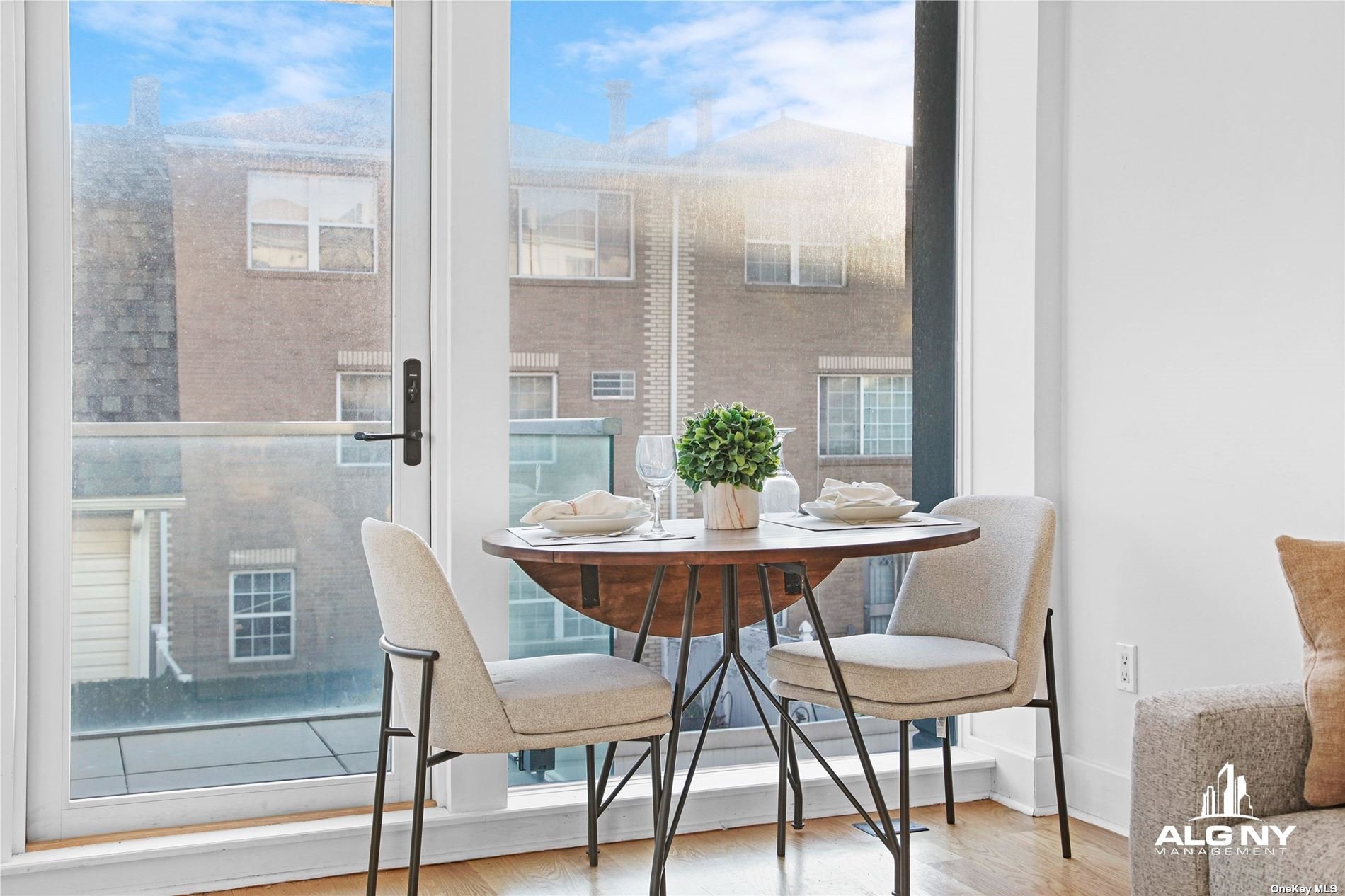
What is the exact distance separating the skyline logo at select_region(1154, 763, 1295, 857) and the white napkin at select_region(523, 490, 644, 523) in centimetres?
117

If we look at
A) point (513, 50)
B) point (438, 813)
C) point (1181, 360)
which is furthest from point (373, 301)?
point (1181, 360)

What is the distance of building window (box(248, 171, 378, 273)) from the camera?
2.59 m

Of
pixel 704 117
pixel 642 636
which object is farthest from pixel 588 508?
pixel 704 117

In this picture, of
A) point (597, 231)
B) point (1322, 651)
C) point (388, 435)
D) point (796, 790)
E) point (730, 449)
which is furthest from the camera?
point (597, 231)

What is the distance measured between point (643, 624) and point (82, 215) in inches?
61.5

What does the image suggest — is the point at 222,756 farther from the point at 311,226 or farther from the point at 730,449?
the point at 730,449

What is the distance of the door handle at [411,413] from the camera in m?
2.66

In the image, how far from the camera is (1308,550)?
1799mm

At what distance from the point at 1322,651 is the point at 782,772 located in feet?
4.06

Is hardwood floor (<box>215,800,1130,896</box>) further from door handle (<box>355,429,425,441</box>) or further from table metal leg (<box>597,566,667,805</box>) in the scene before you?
door handle (<box>355,429,425,441</box>)

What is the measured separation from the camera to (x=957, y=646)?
2545 millimetres

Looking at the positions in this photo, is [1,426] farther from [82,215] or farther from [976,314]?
[976,314]

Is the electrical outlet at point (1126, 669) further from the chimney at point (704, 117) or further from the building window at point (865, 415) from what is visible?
the chimney at point (704, 117)

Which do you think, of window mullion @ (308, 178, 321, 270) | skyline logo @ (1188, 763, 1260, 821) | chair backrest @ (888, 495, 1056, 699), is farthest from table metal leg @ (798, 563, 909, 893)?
window mullion @ (308, 178, 321, 270)
